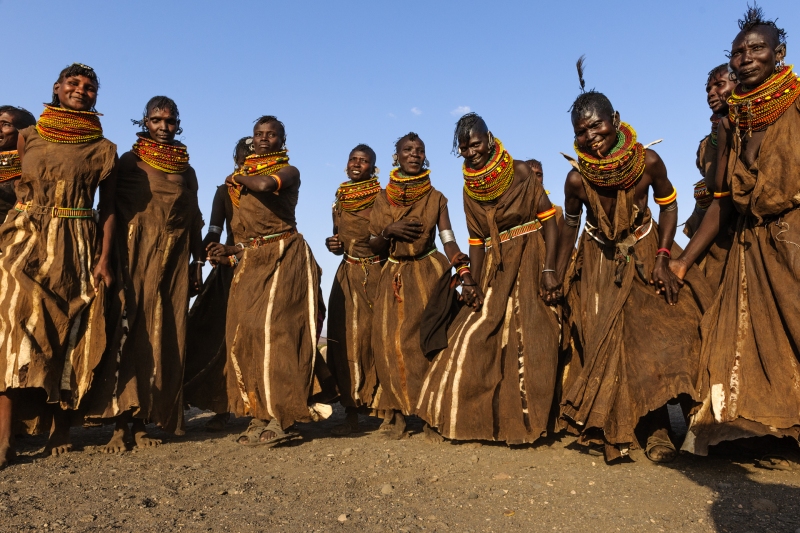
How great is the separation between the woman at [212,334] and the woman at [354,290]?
101 cm

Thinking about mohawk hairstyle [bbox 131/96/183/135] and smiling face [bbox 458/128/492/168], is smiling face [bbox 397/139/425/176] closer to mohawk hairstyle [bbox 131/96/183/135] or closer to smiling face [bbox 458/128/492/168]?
smiling face [bbox 458/128/492/168]

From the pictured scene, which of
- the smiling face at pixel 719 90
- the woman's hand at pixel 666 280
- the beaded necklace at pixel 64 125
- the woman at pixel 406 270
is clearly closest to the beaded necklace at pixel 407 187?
the woman at pixel 406 270

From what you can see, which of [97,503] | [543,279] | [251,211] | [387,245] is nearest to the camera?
[97,503]

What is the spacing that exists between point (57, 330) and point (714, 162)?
16.1 ft

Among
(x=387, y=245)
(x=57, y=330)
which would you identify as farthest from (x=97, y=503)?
(x=387, y=245)

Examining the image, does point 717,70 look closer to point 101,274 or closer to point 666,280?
point 666,280

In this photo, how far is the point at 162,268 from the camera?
593 centimetres

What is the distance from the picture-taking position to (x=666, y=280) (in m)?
5.11

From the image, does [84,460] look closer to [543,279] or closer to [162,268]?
[162,268]

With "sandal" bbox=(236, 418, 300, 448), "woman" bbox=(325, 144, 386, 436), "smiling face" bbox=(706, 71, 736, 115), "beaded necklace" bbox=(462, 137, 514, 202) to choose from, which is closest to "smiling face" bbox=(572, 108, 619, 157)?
"beaded necklace" bbox=(462, 137, 514, 202)

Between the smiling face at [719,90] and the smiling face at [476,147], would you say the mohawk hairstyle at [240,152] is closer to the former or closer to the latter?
the smiling face at [476,147]

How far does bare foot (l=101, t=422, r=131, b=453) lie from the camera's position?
5.43 meters

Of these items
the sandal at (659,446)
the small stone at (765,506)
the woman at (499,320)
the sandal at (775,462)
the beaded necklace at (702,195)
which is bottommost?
the small stone at (765,506)

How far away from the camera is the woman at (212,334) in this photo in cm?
657
